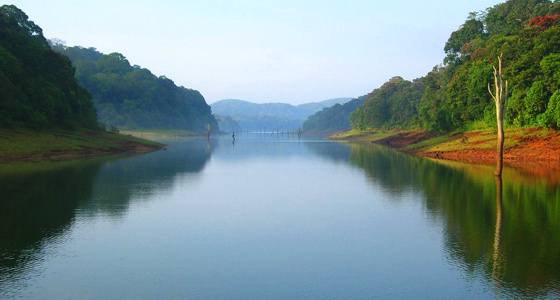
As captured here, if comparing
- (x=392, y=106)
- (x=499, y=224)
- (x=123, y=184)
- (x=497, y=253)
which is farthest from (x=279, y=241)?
(x=392, y=106)

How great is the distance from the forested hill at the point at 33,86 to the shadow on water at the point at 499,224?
43.9 metres

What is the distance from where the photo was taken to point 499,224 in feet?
68.4

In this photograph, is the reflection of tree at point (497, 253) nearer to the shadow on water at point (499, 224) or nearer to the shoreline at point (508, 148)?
the shadow on water at point (499, 224)

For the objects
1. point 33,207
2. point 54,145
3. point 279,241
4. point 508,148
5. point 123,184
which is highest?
point 54,145

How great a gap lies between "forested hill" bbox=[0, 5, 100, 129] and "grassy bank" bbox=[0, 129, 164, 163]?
6.51 feet

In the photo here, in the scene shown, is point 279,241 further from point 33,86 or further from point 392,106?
point 392,106

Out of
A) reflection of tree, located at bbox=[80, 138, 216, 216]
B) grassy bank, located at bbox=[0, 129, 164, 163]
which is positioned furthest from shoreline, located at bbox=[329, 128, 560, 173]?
grassy bank, located at bbox=[0, 129, 164, 163]

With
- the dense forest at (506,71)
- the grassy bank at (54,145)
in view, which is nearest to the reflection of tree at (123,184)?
the grassy bank at (54,145)

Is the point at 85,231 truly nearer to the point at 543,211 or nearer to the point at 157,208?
the point at 157,208

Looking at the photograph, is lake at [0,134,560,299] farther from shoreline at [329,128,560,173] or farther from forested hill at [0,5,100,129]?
forested hill at [0,5,100,129]

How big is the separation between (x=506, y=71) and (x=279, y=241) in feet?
174

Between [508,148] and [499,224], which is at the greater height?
[508,148]

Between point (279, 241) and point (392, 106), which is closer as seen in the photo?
point (279, 241)

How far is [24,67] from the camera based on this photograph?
67062 millimetres
